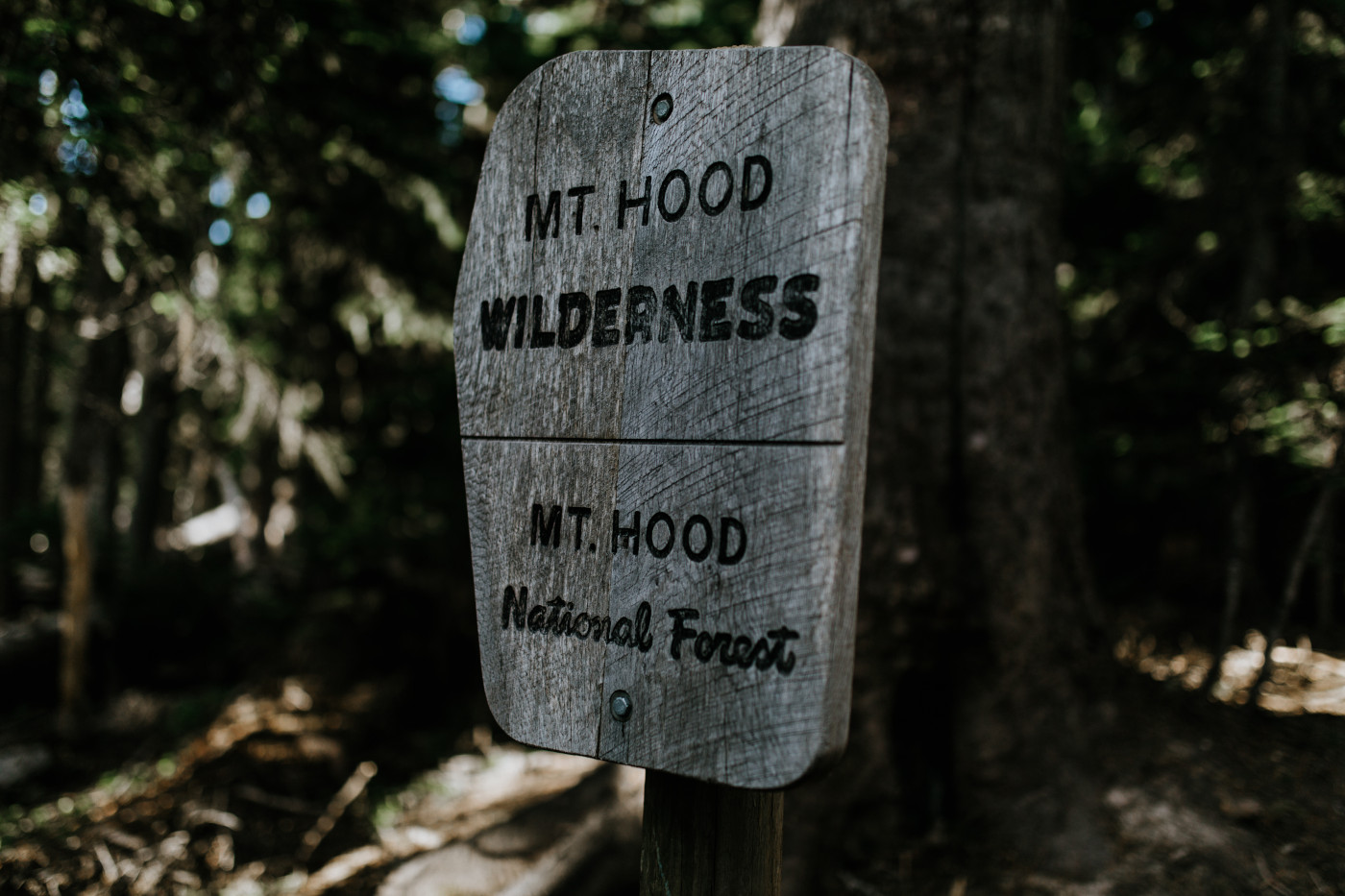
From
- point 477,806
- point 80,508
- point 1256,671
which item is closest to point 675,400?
point 477,806

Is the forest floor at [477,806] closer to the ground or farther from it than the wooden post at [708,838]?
closer to the ground

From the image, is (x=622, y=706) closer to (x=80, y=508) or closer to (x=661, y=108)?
(x=661, y=108)

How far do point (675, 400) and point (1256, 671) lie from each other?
4030 millimetres

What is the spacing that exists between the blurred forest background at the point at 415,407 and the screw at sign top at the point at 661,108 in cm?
256

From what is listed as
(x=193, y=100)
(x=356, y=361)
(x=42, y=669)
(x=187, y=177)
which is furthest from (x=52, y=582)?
(x=193, y=100)

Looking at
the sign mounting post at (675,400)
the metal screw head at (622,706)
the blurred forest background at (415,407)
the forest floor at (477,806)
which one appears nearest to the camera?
the sign mounting post at (675,400)

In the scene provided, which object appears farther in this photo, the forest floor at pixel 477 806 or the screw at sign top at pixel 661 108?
the forest floor at pixel 477 806

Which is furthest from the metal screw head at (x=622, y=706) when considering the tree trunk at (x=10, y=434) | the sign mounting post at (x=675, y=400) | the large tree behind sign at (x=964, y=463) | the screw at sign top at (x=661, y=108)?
the tree trunk at (x=10, y=434)

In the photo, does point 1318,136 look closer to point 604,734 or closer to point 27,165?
point 604,734

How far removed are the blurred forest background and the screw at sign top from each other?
256cm

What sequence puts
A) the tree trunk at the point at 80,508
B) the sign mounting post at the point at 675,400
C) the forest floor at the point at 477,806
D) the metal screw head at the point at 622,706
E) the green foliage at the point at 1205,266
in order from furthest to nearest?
the tree trunk at the point at 80,508 → the green foliage at the point at 1205,266 → the forest floor at the point at 477,806 → the metal screw head at the point at 622,706 → the sign mounting post at the point at 675,400

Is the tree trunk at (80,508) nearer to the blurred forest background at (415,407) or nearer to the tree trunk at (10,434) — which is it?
the blurred forest background at (415,407)

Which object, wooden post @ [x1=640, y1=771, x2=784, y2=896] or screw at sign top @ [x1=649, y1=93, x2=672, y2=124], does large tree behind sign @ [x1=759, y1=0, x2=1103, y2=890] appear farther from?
screw at sign top @ [x1=649, y1=93, x2=672, y2=124]

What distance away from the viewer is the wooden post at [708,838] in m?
1.53
